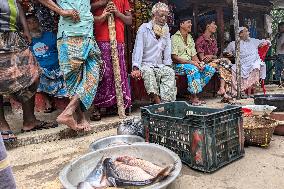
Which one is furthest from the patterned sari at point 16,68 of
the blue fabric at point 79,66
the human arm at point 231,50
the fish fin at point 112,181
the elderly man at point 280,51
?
the elderly man at point 280,51

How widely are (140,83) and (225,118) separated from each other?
279cm

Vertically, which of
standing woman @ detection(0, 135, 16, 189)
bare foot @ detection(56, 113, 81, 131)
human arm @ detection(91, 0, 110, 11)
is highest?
human arm @ detection(91, 0, 110, 11)

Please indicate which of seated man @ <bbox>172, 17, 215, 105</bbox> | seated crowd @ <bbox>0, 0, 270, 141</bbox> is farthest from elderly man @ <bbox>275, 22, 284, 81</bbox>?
seated man @ <bbox>172, 17, 215, 105</bbox>

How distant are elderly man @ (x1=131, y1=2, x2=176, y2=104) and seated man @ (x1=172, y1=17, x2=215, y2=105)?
0.47 meters

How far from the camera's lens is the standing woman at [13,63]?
285 centimetres

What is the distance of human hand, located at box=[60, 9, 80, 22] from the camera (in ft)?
10.7

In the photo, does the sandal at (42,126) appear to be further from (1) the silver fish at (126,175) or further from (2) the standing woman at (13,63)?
(1) the silver fish at (126,175)

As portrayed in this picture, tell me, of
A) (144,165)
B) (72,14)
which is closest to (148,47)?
(72,14)

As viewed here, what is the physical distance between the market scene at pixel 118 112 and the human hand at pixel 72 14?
2cm

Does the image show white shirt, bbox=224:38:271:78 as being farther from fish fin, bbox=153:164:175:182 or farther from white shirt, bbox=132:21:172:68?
fish fin, bbox=153:164:175:182

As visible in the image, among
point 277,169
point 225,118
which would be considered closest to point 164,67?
point 225,118

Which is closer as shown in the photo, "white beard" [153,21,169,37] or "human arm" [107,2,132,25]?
"human arm" [107,2,132,25]

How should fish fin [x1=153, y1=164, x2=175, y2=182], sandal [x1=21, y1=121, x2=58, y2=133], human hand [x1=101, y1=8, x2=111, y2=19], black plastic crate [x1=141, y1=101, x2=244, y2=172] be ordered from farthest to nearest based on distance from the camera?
human hand [x1=101, y1=8, x2=111, y2=19], sandal [x1=21, y1=121, x2=58, y2=133], black plastic crate [x1=141, y1=101, x2=244, y2=172], fish fin [x1=153, y1=164, x2=175, y2=182]

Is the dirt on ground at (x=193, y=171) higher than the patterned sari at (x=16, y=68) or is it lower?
lower
